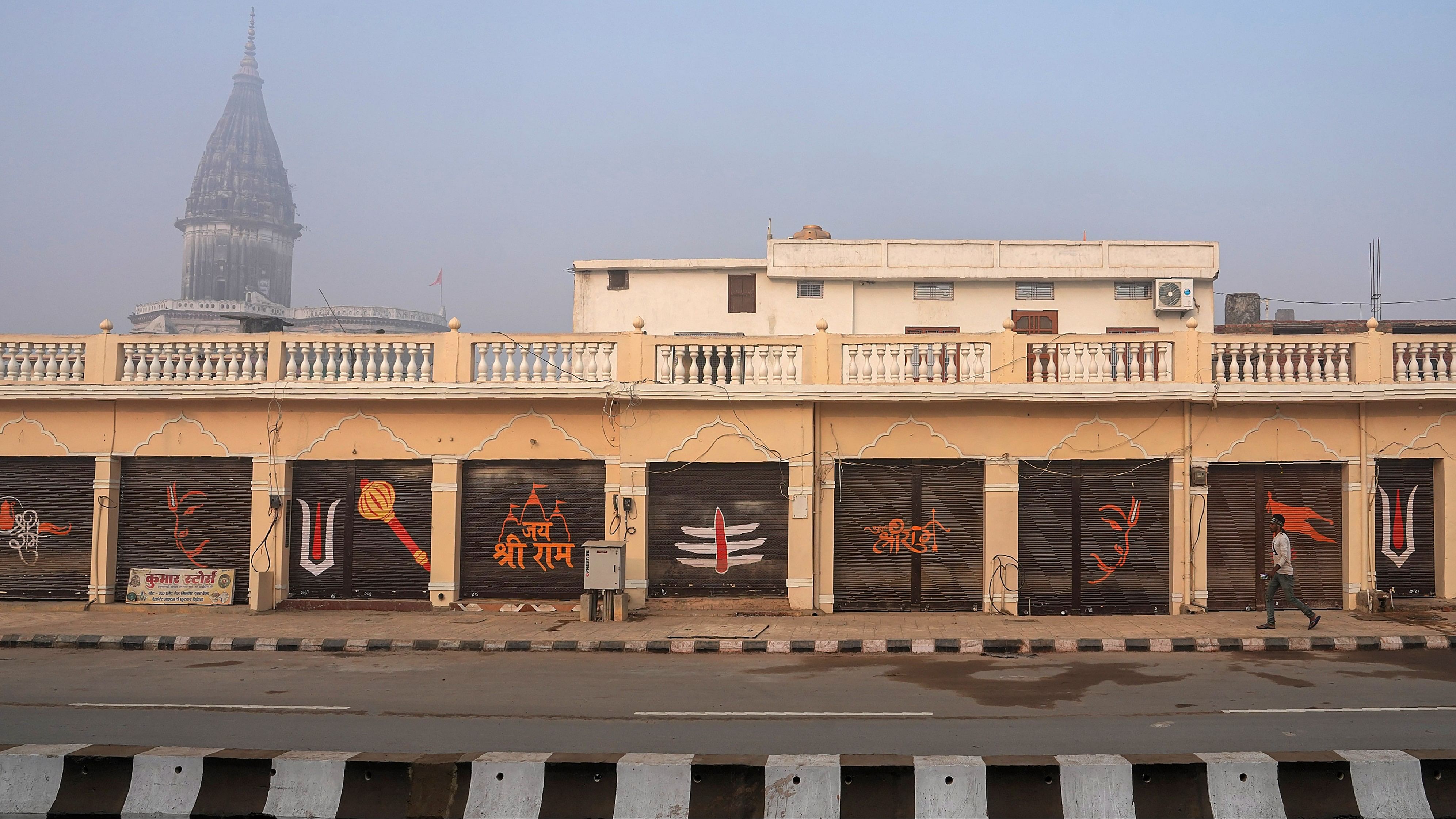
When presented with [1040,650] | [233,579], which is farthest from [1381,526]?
[233,579]

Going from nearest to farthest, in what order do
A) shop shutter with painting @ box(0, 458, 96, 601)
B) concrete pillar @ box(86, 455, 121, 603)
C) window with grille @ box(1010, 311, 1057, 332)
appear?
concrete pillar @ box(86, 455, 121, 603), shop shutter with painting @ box(0, 458, 96, 601), window with grille @ box(1010, 311, 1057, 332)

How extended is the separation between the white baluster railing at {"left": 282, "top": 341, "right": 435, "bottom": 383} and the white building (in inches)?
513

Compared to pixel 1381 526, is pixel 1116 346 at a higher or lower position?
higher

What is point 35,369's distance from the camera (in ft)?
56.2

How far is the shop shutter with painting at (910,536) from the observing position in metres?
16.3

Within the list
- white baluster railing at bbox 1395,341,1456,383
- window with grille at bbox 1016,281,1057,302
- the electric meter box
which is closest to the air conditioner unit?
window with grille at bbox 1016,281,1057,302

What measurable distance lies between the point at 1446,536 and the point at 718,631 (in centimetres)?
1127

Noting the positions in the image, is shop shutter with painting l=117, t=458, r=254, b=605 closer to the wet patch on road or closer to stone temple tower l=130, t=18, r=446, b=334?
the wet patch on road

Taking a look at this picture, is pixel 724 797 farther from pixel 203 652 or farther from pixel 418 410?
pixel 418 410

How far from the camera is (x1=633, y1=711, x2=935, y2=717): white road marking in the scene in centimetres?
955

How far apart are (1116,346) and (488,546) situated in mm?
10423

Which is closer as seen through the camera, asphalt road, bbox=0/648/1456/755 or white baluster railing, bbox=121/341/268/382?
asphalt road, bbox=0/648/1456/755

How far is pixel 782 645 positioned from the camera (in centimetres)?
1355

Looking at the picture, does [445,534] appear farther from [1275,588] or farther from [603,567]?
[1275,588]
